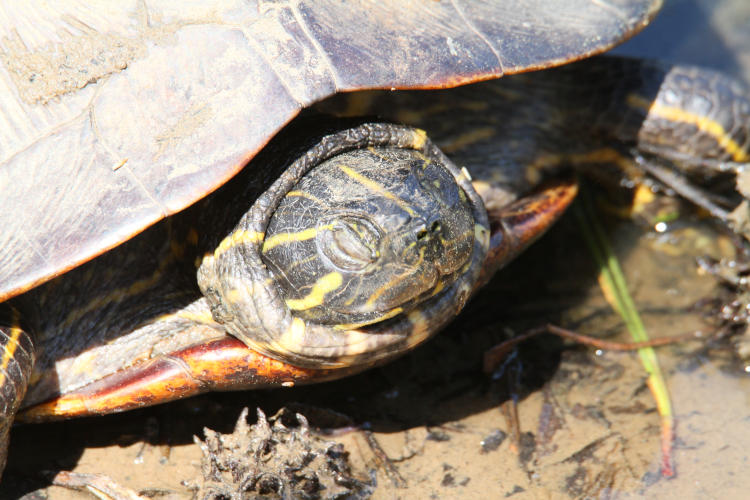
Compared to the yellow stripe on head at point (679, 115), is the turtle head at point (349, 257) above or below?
above

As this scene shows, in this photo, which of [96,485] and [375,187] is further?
[96,485]

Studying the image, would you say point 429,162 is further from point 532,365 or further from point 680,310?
point 680,310

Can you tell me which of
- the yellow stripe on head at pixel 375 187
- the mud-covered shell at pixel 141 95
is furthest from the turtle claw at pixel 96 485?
the yellow stripe on head at pixel 375 187

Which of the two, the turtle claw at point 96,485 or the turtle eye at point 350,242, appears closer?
the turtle eye at point 350,242

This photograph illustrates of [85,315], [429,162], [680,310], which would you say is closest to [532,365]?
[680,310]

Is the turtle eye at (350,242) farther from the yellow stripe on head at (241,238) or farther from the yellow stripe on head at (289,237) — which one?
the yellow stripe on head at (241,238)

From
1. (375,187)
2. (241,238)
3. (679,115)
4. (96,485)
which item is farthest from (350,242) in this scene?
(679,115)

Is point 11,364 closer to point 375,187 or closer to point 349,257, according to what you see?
point 349,257
